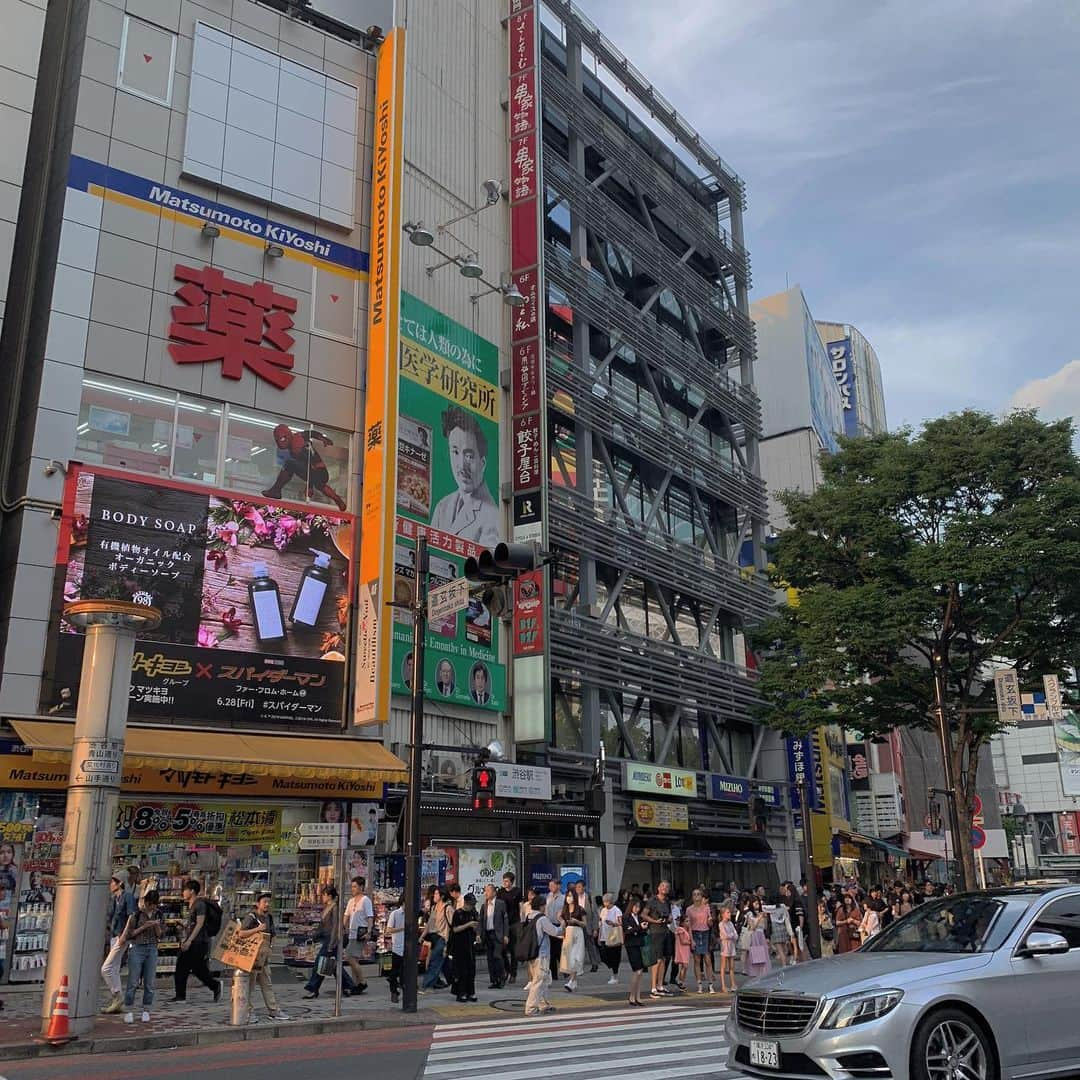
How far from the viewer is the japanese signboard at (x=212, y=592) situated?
68.2ft

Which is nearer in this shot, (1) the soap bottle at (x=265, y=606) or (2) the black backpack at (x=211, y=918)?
(2) the black backpack at (x=211, y=918)

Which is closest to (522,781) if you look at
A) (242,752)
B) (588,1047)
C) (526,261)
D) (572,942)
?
(242,752)

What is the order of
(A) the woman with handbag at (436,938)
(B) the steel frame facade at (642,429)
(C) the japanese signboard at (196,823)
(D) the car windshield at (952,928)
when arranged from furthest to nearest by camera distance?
(B) the steel frame facade at (642,429), (C) the japanese signboard at (196,823), (A) the woman with handbag at (436,938), (D) the car windshield at (952,928)

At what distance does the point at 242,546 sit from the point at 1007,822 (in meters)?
102

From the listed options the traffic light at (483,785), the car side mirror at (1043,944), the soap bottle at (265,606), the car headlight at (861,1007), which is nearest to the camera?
the car headlight at (861,1007)

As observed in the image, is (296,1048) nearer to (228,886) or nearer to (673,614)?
(228,886)

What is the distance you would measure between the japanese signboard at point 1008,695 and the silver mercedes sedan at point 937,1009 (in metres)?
18.4

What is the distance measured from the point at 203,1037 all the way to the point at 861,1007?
28.5 feet

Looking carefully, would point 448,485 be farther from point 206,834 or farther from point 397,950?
point 397,950

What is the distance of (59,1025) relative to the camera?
11945mm

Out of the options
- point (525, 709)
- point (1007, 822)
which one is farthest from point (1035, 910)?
point (1007, 822)

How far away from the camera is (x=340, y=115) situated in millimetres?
27109

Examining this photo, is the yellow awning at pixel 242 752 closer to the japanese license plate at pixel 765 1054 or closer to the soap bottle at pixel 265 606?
the soap bottle at pixel 265 606

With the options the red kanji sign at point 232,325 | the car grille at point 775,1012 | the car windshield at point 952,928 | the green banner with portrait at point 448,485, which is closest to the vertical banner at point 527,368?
the green banner with portrait at point 448,485
